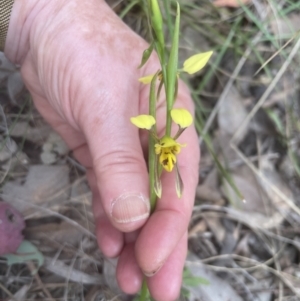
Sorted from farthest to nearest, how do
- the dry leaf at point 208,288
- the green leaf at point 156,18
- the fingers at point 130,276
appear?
the dry leaf at point 208,288 → the fingers at point 130,276 → the green leaf at point 156,18

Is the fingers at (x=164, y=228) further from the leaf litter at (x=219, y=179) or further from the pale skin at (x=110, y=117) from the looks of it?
the leaf litter at (x=219, y=179)

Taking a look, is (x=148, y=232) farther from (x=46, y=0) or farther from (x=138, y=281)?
(x=46, y=0)

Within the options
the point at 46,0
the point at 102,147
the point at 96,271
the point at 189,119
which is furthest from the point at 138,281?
the point at 46,0

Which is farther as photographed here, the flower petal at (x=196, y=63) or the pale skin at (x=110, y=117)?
the pale skin at (x=110, y=117)

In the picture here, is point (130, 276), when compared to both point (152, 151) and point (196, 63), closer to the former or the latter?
point (152, 151)

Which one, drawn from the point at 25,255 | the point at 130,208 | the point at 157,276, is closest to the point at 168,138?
the point at 130,208

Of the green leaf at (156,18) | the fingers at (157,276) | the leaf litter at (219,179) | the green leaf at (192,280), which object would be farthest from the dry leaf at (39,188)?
the green leaf at (156,18)

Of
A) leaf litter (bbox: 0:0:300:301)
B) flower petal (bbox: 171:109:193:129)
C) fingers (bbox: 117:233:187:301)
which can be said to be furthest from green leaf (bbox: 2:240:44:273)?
flower petal (bbox: 171:109:193:129)
